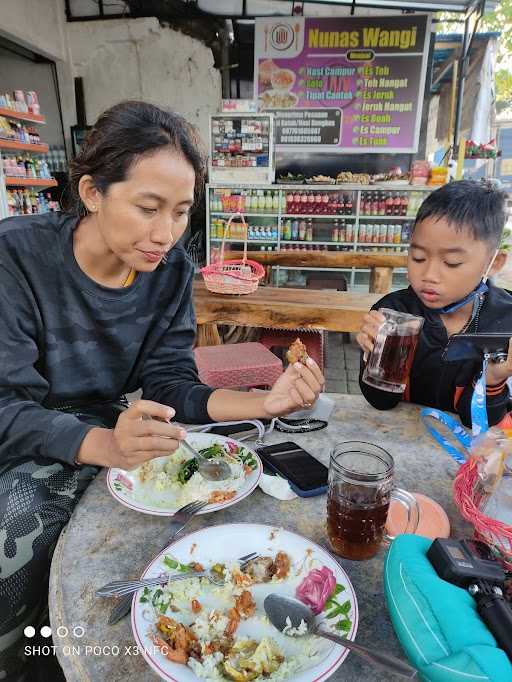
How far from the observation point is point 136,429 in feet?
3.43

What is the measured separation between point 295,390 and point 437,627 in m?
0.73

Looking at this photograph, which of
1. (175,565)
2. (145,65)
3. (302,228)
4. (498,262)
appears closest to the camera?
(175,565)

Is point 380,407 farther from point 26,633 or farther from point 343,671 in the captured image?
point 26,633

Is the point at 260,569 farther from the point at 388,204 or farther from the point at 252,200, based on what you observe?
the point at 388,204

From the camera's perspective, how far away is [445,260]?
66.4 inches

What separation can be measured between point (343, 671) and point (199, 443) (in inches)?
28.6

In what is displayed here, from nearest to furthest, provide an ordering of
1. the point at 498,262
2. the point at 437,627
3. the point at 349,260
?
the point at 437,627, the point at 498,262, the point at 349,260

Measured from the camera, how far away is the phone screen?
3.66ft

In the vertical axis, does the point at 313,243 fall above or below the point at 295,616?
below

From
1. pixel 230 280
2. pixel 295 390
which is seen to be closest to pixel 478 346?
pixel 295 390

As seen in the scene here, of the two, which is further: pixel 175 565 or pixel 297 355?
pixel 297 355

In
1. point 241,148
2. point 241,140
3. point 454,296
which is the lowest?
point 454,296

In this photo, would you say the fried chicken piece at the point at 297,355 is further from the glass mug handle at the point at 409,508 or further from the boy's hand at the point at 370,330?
the glass mug handle at the point at 409,508

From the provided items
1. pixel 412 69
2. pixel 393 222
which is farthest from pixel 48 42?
pixel 393 222
